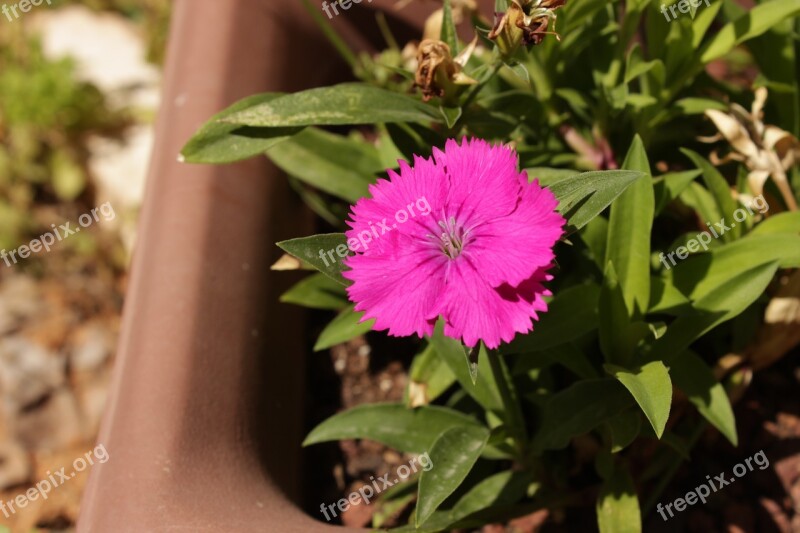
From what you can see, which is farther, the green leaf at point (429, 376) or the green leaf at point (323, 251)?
the green leaf at point (429, 376)

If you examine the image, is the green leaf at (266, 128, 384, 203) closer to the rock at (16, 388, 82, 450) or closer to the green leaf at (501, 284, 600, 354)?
the green leaf at (501, 284, 600, 354)

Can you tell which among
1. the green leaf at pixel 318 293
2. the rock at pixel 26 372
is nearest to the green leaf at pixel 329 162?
the green leaf at pixel 318 293

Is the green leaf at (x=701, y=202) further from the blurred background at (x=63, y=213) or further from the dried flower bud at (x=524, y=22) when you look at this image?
the blurred background at (x=63, y=213)

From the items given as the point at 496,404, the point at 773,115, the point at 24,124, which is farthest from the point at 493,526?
the point at 24,124

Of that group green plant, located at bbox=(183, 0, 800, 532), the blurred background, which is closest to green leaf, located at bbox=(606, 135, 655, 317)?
green plant, located at bbox=(183, 0, 800, 532)

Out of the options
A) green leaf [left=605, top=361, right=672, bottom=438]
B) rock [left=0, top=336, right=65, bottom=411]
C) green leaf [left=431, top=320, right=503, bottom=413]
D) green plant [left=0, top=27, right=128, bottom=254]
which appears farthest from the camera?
green plant [left=0, top=27, right=128, bottom=254]

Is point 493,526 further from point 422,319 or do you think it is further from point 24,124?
point 24,124
